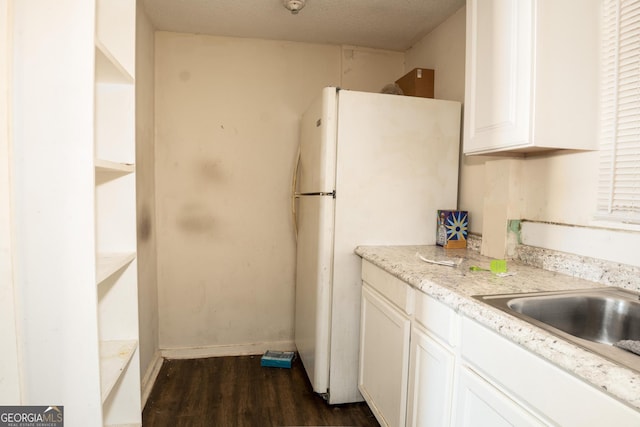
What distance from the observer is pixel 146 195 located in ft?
7.77

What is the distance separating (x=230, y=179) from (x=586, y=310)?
2.24 meters

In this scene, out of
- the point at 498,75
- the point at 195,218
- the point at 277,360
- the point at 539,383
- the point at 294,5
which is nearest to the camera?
the point at 539,383

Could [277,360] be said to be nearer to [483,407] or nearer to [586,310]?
[483,407]

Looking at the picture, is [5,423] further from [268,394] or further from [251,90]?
[251,90]

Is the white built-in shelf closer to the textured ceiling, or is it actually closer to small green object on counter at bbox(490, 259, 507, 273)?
the textured ceiling

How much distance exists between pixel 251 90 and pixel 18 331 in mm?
2197

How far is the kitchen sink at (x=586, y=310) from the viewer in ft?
3.65

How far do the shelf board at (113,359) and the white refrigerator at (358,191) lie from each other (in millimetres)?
995

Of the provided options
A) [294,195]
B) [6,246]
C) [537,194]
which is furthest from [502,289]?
[294,195]

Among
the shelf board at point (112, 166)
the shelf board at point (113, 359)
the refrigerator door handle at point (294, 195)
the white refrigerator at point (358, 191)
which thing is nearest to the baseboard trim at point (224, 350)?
the white refrigerator at point (358, 191)

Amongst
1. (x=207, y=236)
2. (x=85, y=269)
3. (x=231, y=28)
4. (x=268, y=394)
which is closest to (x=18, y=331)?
(x=85, y=269)

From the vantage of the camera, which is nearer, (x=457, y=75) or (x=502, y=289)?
(x=502, y=289)

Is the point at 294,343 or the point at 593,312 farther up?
the point at 593,312

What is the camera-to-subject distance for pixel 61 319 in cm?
94
